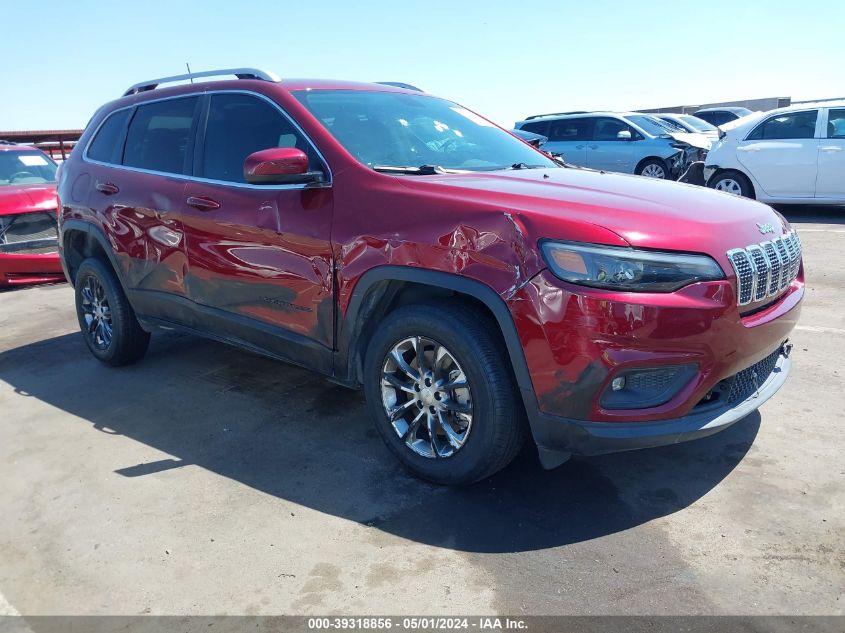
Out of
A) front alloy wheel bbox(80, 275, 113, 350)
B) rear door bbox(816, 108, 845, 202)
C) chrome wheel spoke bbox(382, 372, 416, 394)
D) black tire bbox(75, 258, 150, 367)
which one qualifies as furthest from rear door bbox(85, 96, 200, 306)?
rear door bbox(816, 108, 845, 202)

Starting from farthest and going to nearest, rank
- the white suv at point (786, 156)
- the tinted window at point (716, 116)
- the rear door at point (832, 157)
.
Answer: the tinted window at point (716, 116)
the white suv at point (786, 156)
the rear door at point (832, 157)

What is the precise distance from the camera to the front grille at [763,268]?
2861mm

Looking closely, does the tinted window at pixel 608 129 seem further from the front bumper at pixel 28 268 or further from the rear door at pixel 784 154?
the front bumper at pixel 28 268

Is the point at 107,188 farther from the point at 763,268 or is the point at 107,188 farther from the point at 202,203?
the point at 763,268

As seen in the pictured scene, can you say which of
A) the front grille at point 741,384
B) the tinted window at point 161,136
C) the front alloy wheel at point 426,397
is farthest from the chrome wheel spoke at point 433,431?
the tinted window at point 161,136

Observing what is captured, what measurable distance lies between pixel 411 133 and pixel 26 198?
5935mm

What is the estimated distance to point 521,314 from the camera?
280 cm

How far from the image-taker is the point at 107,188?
15.9 feet

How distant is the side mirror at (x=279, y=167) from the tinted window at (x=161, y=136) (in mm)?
1096

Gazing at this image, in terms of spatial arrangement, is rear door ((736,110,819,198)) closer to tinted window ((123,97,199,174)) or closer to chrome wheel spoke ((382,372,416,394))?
tinted window ((123,97,199,174))

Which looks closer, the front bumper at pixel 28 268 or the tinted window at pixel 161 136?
the tinted window at pixel 161 136

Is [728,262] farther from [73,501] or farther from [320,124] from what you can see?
[73,501]

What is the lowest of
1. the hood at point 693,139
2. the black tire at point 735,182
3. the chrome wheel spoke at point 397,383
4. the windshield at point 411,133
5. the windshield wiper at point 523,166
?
the chrome wheel spoke at point 397,383

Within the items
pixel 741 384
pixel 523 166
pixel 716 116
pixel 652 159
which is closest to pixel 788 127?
pixel 652 159
